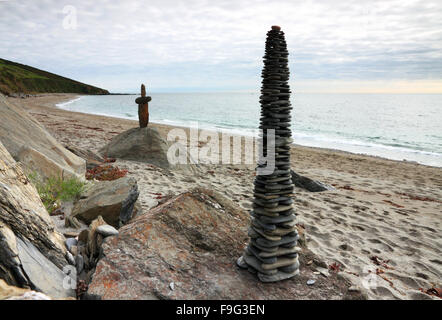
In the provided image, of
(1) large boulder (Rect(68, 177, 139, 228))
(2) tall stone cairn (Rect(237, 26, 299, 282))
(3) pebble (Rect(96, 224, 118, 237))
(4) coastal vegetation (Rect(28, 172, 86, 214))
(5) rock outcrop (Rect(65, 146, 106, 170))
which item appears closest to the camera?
(2) tall stone cairn (Rect(237, 26, 299, 282))

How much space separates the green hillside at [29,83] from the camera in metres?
89.7

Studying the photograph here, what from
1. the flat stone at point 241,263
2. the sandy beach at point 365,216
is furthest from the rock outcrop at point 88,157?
the flat stone at point 241,263

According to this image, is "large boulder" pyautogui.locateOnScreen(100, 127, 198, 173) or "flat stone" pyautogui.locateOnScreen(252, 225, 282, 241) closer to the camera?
"flat stone" pyautogui.locateOnScreen(252, 225, 282, 241)

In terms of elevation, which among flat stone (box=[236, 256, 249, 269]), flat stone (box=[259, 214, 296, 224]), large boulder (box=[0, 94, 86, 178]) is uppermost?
large boulder (box=[0, 94, 86, 178])

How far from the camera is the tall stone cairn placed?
11.6 feet

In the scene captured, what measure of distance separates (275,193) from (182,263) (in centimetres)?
153

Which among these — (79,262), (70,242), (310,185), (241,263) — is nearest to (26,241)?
(79,262)

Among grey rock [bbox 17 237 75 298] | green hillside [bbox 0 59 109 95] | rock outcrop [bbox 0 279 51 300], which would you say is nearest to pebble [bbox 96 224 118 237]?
grey rock [bbox 17 237 75 298]

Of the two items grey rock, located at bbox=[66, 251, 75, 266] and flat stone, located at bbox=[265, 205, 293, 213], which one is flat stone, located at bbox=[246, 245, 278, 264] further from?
grey rock, located at bbox=[66, 251, 75, 266]

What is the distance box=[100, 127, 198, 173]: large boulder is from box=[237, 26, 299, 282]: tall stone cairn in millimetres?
7554
